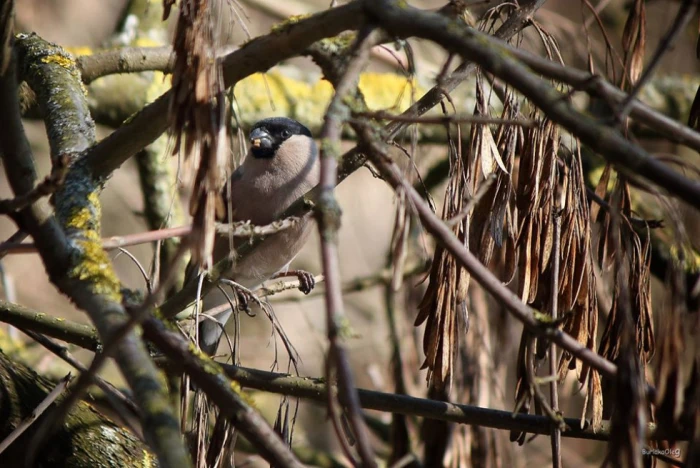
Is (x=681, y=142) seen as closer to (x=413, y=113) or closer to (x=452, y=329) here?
(x=413, y=113)

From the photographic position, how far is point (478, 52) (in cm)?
119

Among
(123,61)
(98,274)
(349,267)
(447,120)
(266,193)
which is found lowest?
(98,274)

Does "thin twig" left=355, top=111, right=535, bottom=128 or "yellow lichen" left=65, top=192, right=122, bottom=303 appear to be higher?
"thin twig" left=355, top=111, right=535, bottom=128

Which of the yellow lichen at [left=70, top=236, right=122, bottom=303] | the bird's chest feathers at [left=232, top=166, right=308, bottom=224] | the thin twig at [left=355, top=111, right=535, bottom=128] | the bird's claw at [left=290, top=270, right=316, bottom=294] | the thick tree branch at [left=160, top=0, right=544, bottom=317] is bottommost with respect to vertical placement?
the yellow lichen at [left=70, top=236, right=122, bottom=303]

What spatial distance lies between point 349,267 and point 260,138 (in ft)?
14.4

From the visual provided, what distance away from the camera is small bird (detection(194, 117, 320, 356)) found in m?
3.13

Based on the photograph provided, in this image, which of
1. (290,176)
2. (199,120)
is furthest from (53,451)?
(290,176)

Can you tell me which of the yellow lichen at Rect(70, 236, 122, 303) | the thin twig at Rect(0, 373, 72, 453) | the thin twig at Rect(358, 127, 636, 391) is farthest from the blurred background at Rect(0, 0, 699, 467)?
the yellow lichen at Rect(70, 236, 122, 303)

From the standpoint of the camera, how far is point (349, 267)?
7.67m

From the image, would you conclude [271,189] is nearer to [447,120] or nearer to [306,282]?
[306,282]

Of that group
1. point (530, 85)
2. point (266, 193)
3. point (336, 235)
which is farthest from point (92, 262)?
point (266, 193)

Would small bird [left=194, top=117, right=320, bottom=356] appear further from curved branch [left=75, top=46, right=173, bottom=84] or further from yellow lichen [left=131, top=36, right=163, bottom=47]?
yellow lichen [left=131, top=36, right=163, bottom=47]

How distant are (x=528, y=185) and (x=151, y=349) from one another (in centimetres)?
116

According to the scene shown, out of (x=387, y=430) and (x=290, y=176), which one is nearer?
(x=290, y=176)
